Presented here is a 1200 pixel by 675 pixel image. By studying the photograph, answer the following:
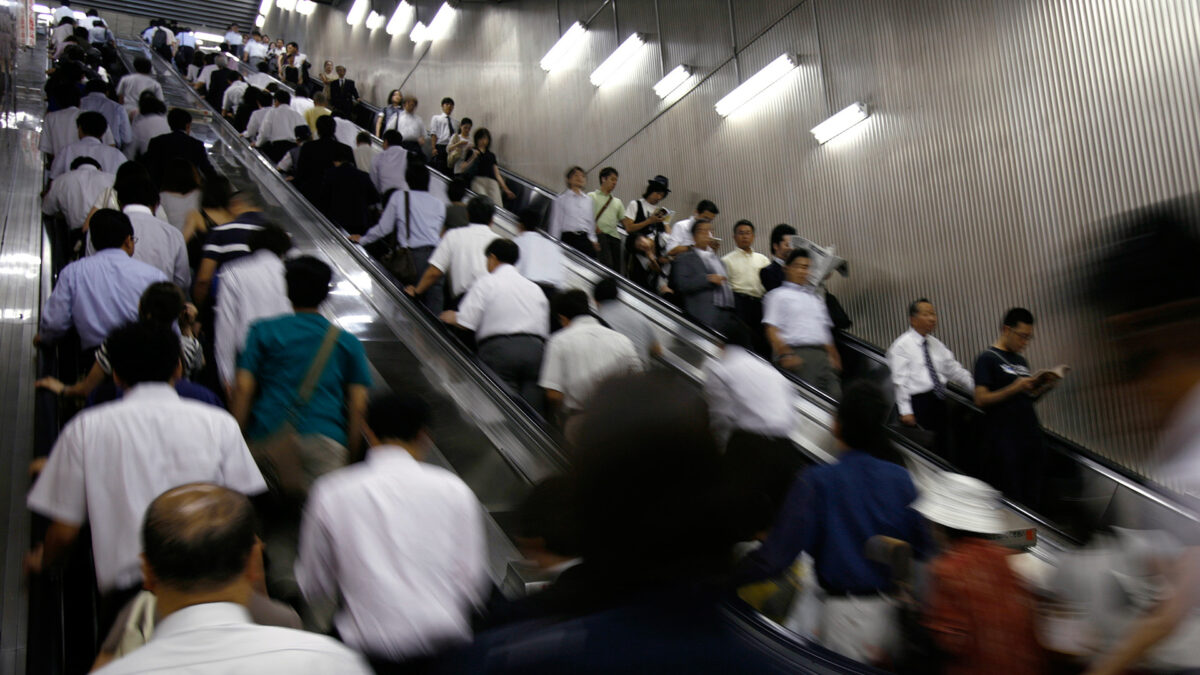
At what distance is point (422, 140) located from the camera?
15898 millimetres

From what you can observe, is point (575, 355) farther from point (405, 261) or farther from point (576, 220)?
point (576, 220)

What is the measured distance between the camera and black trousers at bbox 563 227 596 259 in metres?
9.63

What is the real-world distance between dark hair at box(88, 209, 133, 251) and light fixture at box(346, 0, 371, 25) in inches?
850

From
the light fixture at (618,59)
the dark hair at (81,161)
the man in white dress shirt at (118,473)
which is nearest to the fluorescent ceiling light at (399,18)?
the light fixture at (618,59)

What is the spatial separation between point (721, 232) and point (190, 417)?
9.05m

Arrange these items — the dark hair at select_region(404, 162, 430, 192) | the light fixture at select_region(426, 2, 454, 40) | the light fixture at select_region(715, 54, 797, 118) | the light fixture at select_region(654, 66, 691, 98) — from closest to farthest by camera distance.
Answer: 1. the dark hair at select_region(404, 162, 430, 192)
2. the light fixture at select_region(715, 54, 797, 118)
3. the light fixture at select_region(654, 66, 691, 98)
4. the light fixture at select_region(426, 2, 454, 40)

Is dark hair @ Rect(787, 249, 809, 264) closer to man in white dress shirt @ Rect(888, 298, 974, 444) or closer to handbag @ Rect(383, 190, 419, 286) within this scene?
man in white dress shirt @ Rect(888, 298, 974, 444)

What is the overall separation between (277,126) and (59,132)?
11.2ft

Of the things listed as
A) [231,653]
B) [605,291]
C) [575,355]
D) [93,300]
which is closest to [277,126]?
[605,291]

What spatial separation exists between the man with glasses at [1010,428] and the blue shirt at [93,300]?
5.00m

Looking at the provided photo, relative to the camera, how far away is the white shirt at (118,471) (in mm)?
2736

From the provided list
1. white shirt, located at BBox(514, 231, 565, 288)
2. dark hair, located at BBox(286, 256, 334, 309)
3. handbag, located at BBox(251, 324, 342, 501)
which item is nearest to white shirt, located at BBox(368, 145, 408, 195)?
white shirt, located at BBox(514, 231, 565, 288)

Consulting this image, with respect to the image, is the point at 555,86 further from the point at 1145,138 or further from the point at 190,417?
the point at 190,417

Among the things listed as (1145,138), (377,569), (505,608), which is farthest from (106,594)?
(1145,138)
